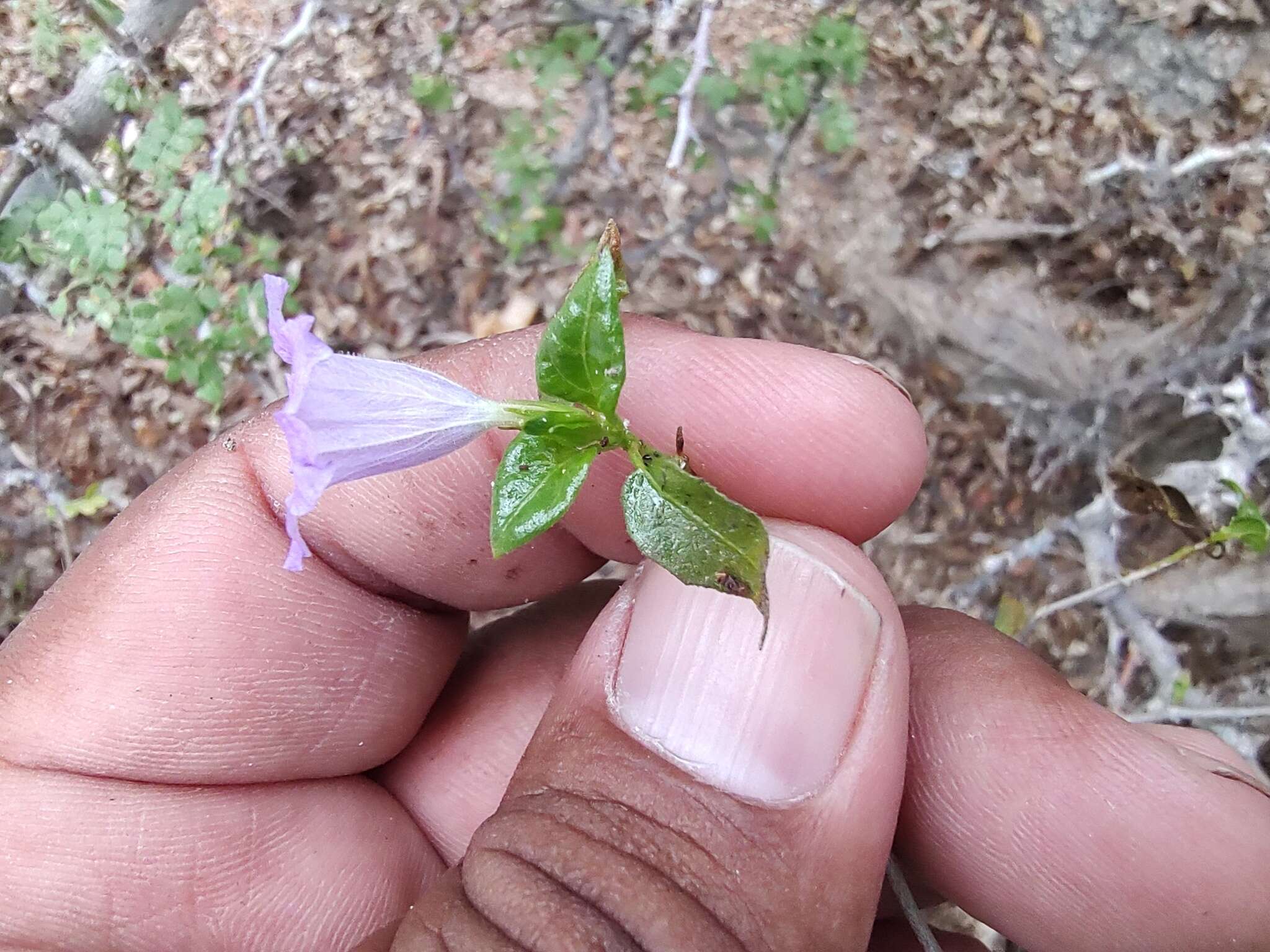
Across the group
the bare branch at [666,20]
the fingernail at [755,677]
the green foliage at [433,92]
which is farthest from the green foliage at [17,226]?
the bare branch at [666,20]

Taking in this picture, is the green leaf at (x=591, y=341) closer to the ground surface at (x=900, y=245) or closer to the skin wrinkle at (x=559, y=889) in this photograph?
the skin wrinkle at (x=559, y=889)

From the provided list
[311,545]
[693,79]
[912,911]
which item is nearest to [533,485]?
[311,545]

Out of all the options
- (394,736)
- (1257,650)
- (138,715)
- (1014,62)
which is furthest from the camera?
(1014,62)

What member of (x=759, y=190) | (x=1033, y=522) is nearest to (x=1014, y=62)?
(x=759, y=190)

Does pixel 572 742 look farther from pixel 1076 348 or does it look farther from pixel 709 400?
pixel 1076 348

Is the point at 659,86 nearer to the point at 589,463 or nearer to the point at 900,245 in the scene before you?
the point at 900,245

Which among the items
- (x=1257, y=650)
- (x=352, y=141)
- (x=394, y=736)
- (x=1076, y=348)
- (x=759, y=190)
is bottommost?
(x=1257, y=650)

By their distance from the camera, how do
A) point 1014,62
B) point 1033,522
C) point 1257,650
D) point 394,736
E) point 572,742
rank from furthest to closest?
point 1014,62 < point 1033,522 < point 1257,650 < point 394,736 < point 572,742
